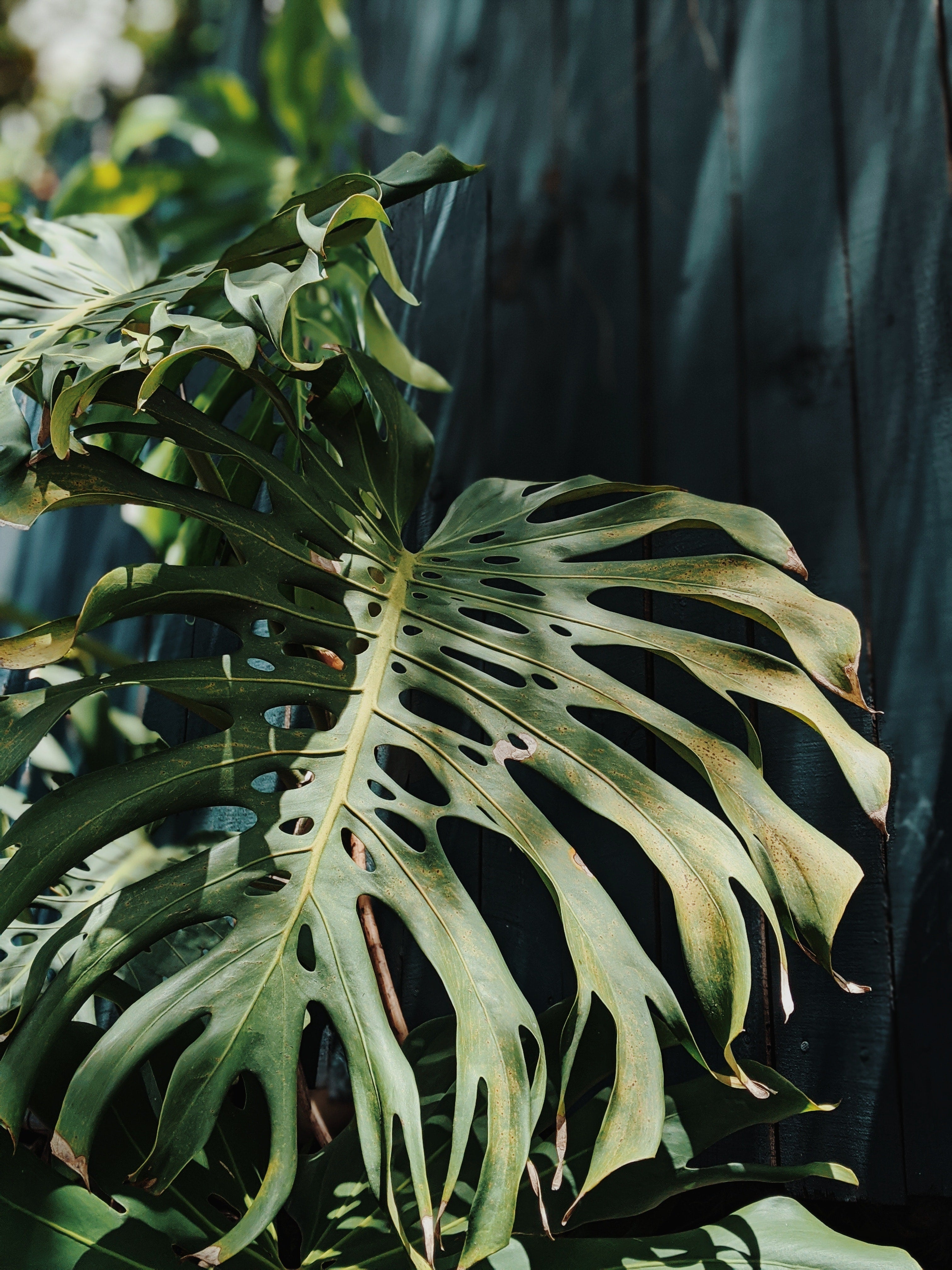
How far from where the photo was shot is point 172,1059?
0.69 m

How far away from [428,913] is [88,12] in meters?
3.49

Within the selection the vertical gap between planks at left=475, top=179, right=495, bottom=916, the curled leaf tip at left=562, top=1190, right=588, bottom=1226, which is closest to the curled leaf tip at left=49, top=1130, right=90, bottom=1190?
the curled leaf tip at left=562, top=1190, right=588, bottom=1226

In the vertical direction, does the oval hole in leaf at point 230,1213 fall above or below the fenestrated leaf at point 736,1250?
below

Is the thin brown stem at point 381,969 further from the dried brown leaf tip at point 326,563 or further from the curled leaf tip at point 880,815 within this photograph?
the curled leaf tip at point 880,815

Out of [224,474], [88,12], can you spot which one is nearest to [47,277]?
[224,474]

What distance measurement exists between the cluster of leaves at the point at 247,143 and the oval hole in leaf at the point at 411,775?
0.85 metres

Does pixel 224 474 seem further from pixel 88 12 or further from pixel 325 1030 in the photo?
pixel 88 12

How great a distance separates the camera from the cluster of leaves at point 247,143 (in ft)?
4.97

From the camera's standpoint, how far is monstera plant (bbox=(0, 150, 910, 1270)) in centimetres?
53

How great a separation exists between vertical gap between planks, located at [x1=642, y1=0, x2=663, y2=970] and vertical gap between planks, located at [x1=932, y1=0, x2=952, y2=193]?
0.34 m

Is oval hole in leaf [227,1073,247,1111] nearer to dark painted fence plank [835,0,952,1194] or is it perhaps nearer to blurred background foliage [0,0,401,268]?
dark painted fence plank [835,0,952,1194]

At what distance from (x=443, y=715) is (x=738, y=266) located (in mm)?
659

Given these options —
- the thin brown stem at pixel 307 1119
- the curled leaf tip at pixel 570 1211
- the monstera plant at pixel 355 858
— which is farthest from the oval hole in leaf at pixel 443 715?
the curled leaf tip at pixel 570 1211

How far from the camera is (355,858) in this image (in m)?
0.91
